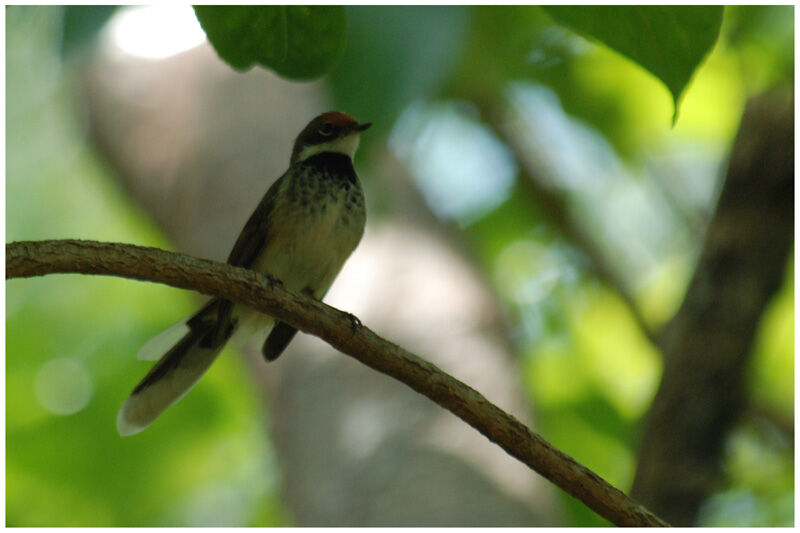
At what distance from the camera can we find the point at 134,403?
3574mm

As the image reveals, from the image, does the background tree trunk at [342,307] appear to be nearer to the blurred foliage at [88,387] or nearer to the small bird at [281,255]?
the blurred foliage at [88,387]

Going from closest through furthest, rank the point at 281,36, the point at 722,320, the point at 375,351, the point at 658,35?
the point at 658,35
the point at 281,36
the point at 375,351
the point at 722,320

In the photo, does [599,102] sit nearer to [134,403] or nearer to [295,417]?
[295,417]

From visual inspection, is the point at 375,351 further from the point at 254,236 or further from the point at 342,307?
the point at 342,307

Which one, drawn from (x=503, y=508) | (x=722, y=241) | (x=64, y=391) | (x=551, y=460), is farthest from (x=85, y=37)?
(x=64, y=391)

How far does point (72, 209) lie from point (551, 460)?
7.44 meters

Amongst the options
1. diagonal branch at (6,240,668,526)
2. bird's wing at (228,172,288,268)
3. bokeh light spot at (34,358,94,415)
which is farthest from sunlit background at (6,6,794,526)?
diagonal branch at (6,240,668,526)

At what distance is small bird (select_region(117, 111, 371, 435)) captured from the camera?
12.5 feet

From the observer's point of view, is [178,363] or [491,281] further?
[491,281]

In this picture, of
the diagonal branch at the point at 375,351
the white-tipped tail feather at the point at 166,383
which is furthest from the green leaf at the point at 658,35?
the white-tipped tail feather at the point at 166,383

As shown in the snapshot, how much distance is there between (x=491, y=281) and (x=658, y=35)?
4.38 metres

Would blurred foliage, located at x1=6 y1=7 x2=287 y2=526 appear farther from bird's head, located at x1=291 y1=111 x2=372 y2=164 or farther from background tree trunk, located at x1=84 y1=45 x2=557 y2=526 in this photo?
bird's head, located at x1=291 y1=111 x2=372 y2=164

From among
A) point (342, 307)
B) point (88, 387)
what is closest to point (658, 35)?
point (342, 307)

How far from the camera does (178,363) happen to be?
378cm
